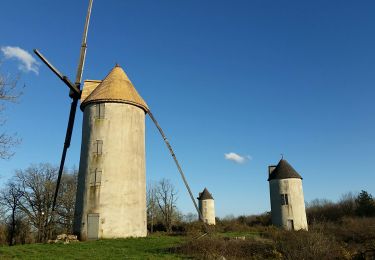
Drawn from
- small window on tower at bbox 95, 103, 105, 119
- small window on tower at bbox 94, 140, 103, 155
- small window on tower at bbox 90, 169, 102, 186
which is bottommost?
small window on tower at bbox 90, 169, 102, 186

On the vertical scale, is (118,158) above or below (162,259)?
above

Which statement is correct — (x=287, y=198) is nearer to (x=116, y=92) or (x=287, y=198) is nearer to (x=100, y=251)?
(x=116, y=92)

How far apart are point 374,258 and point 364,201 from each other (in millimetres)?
39077

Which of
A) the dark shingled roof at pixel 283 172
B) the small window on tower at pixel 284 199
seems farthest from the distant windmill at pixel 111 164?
the dark shingled roof at pixel 283 172

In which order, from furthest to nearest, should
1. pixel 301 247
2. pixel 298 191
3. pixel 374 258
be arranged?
1. pixel 298 191
2. pixel 301 247
3. pixel 374 258

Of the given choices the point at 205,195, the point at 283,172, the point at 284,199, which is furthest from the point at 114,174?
the point at 205,195

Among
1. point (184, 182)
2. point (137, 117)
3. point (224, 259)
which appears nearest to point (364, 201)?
point (184, 182)

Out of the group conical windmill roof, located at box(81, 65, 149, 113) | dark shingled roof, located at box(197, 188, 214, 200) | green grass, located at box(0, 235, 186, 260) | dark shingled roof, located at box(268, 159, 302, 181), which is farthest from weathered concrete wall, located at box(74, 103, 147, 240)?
dark shingled roof, located at box(197, 188, 214, 200)

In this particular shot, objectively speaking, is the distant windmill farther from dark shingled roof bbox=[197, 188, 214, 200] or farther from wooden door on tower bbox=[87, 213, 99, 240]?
dark shingled roof bbox=[197, 188, 214, 200]

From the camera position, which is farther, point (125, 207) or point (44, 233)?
point (44, 233)

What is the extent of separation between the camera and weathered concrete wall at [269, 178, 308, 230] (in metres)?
38.2

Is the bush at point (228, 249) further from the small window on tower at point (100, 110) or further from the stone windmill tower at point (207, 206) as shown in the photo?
the stone windmill tower at point (207, 206)

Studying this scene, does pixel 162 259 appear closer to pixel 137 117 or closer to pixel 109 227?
pixel 109 227

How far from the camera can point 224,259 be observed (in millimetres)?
13281
